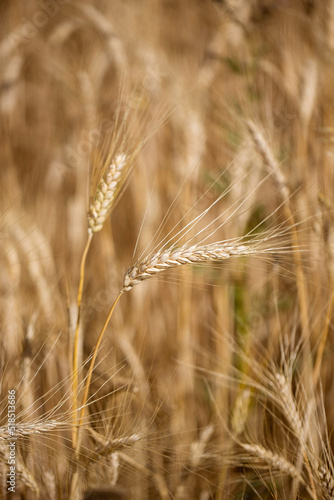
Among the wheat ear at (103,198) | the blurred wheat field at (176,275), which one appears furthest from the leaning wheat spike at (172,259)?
the wheat ear at (103,198)

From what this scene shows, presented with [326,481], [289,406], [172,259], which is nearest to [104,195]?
[172,259]

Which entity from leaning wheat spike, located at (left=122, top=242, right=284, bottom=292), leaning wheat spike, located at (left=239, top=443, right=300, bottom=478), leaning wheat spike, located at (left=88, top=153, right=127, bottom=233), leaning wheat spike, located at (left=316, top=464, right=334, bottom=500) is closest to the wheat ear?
leaning wheat spike, located at (left=88, top=153, right=127, bottom=233)

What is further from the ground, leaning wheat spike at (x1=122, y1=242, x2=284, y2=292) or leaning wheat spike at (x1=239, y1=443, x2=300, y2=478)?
leaning wheat spike at (x1=122, y1=242, x2=284, y2=292)

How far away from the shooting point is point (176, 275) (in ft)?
4.30

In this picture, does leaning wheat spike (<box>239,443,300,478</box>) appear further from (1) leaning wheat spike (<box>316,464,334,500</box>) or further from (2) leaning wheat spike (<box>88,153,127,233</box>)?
(2) leaning wheat spike (<box>88,153,127,233</box>)

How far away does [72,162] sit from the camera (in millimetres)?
1460

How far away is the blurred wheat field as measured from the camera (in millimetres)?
743

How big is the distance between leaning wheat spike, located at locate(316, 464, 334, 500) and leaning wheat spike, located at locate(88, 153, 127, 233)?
2.33 feet

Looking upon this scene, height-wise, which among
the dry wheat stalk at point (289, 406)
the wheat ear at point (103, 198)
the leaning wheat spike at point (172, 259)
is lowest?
the dry wheat stalk at point (289, 406)

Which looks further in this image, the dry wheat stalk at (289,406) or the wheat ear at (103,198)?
the dry wheat stalk at (289,406)

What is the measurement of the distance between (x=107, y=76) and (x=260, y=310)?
1616mm

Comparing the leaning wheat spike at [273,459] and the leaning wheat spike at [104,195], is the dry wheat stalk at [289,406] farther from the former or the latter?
the leaning wheat spike at [104,195]

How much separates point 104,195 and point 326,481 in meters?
0.77

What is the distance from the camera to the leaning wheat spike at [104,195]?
26.9 inches
